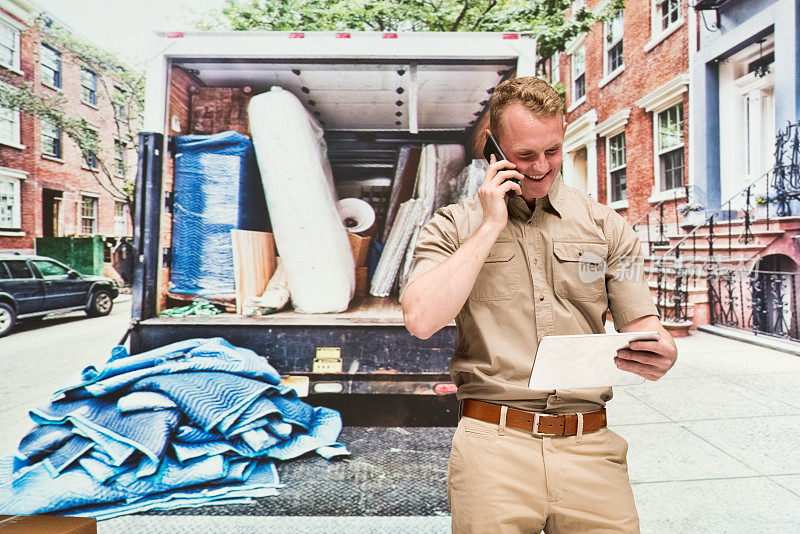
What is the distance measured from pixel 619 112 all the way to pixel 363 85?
783 cm

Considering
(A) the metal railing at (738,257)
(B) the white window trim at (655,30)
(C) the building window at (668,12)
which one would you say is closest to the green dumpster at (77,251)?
(A) the metal railing at (738,257)

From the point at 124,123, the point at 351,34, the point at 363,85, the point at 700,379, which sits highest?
the point at 351,34

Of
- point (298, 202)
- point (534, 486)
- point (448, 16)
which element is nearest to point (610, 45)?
point (448, 16)

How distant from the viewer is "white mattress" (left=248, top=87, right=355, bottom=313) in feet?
12.0

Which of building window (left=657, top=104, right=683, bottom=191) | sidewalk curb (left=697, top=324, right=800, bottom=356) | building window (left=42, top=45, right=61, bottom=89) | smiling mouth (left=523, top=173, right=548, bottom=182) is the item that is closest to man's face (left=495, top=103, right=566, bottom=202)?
smiling mouth (left=523, top=173, right=548, bottom=182)

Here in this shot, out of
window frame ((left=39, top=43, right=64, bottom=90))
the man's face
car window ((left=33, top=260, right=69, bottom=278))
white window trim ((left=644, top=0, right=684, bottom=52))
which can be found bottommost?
car window ((left=33, top=260, right=69, bottom=278))

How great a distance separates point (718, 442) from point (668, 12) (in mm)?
7413

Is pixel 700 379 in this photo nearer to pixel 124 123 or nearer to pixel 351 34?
pixel 351 34

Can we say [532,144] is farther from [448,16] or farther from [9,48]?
[448,16]

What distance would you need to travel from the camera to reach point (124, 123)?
11.9ft

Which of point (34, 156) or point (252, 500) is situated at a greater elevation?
point (34, 156)

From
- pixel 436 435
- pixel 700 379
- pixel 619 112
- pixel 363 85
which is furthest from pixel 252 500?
pixel 619 112

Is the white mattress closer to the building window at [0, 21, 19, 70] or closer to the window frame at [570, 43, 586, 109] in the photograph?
the building window at [0, 21, 19, 70]

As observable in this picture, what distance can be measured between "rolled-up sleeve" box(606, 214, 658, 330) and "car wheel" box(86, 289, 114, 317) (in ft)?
10.6
